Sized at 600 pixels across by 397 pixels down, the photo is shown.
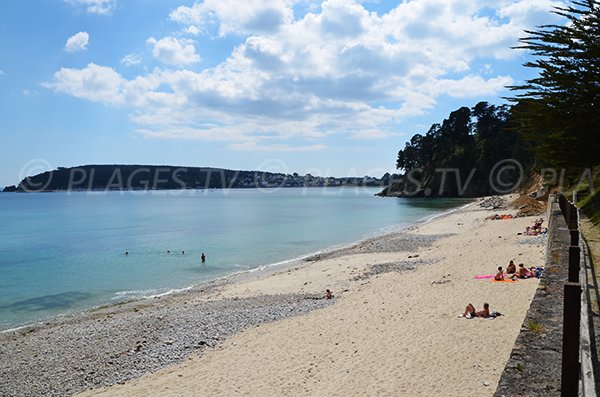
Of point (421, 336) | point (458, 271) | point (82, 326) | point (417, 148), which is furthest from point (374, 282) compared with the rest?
point (417, 148)

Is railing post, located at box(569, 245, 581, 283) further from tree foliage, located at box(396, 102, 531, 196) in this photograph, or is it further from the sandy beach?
tree foliage, located at box(396, 102, 531, 196)

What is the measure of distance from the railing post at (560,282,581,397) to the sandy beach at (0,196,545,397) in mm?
4646

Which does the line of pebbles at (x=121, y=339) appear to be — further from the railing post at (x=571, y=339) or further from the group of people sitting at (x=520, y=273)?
the railing post at (x=571, y=339)

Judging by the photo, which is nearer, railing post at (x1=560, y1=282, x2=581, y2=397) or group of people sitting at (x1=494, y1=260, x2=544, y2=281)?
railing post at (x1=560, y1=282, x2=581, y2=397)

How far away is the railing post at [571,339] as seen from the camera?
332cm

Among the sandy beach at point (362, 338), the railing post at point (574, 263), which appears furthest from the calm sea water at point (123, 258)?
the railing post at point (574, 263)

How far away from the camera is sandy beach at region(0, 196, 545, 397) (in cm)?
934

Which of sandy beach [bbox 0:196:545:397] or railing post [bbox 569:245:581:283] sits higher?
railing post [bbox 569:245:581:283]

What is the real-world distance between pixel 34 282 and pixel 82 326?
45.3ft

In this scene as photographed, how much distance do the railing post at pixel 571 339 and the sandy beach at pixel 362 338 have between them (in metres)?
4.65

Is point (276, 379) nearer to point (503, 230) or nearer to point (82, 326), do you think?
point (82, 326)

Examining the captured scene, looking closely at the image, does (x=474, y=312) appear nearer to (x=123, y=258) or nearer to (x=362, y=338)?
(x=362, y=338)

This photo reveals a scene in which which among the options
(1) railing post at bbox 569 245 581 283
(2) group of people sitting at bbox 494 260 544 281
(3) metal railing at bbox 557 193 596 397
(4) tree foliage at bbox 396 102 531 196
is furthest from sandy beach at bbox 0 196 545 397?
(4) tree foliage at bbox 396 102 531 196

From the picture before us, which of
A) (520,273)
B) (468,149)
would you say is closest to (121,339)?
(520,273)
